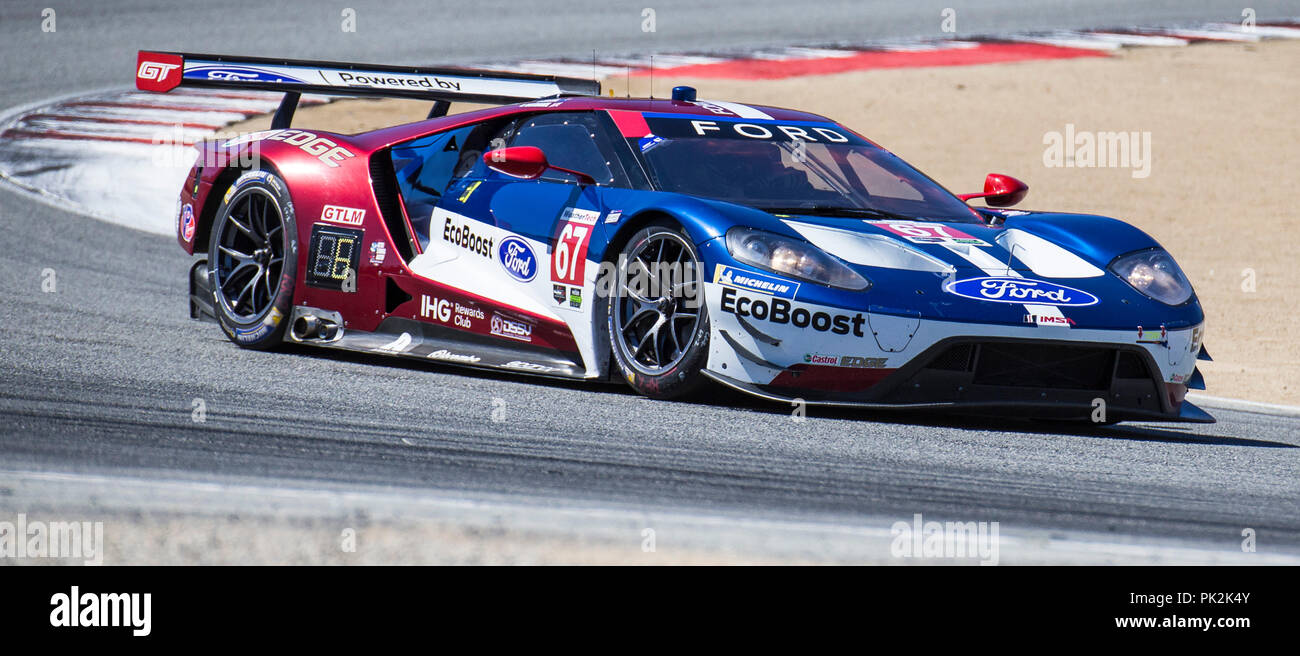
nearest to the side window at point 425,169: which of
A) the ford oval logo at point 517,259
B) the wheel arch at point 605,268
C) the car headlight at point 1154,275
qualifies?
the ford oval logo at point 517,259

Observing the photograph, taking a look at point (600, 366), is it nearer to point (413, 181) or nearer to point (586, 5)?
point (413, 181)

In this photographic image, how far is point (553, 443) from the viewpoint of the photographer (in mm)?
4668

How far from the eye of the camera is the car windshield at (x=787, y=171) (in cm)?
611

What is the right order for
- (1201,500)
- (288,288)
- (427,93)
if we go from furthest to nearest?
(427,93), (288,288), (1201,500)

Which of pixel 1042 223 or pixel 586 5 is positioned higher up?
pixel 586 5

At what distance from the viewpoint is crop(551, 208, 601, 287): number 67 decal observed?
5.98 m

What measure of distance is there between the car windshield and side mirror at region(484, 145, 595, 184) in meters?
0.29

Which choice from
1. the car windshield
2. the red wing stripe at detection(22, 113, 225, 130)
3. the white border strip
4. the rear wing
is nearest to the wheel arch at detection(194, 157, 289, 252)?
the rear wing

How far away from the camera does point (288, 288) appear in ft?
22.9

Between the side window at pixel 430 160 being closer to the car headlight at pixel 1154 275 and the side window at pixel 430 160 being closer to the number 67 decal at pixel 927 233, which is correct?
the number 67 decal at pixel 927 233

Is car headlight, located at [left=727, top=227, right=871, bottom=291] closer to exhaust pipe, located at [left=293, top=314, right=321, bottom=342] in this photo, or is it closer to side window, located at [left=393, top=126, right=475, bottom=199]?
side window, located at [left=393, top=126, right=475, bottom=199]

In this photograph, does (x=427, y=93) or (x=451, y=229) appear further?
(x=427, y=93)

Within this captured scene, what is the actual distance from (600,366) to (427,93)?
2.33 metres
